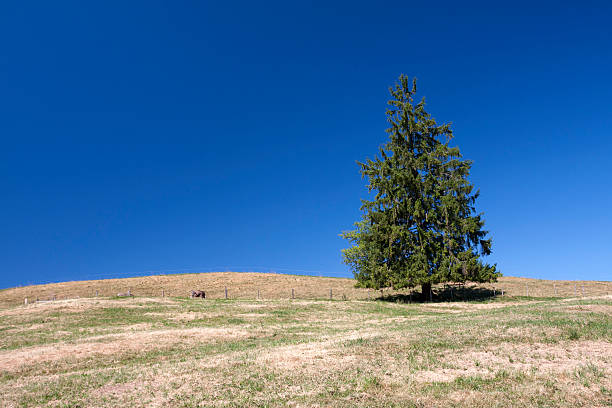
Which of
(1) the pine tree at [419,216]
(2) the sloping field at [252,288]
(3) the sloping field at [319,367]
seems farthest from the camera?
(2) the sloping field at [252,288]

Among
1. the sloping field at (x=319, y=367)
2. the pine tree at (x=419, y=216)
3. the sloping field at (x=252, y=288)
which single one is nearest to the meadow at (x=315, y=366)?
the sloping field at (x=319, y=367)

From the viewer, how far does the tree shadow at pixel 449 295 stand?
43.8 m

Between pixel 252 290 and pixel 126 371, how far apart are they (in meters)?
43.8

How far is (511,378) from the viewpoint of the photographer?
11.3 meters

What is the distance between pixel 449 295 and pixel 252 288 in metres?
28.4

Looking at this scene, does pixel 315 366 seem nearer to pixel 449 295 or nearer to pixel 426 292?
pixel 426 292

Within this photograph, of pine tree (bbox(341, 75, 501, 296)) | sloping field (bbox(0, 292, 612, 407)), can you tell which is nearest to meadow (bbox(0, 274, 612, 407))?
sloping field (bbox(0, 292, 612, 407))

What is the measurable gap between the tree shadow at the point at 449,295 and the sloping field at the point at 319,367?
67.8ft

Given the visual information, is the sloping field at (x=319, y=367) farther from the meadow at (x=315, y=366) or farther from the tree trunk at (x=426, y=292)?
the tree trunk at (x=426, y=292)

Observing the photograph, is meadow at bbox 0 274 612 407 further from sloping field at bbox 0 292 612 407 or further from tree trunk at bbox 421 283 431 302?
tree trunk at bbox 421 283 431 302

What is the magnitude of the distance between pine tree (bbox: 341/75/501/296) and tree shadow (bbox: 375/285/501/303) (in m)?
2.47

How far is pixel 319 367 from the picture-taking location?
1295 cm

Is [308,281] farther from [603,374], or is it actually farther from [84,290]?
[603,374]

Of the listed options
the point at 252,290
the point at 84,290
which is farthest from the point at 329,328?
the point at 84,290
